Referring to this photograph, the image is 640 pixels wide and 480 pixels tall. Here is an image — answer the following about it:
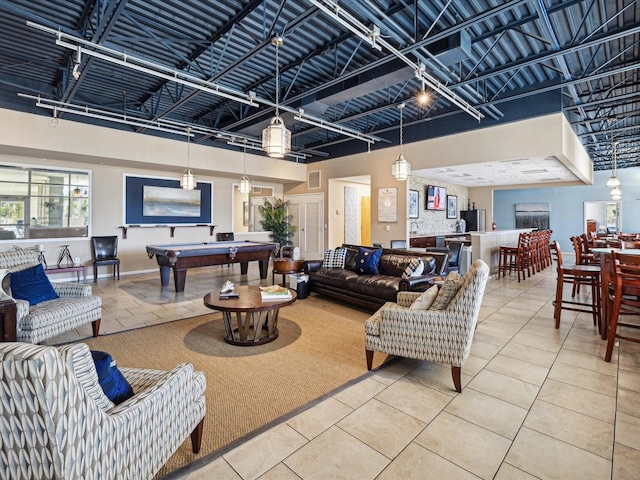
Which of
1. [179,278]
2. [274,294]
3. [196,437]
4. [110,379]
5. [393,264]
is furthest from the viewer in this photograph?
[179,278]

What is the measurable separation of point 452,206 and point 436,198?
4.69 feet

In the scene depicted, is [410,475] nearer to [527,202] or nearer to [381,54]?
[381,54]

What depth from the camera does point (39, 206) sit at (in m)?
6.96

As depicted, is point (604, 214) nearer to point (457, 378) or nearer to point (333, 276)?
point (333, 276)

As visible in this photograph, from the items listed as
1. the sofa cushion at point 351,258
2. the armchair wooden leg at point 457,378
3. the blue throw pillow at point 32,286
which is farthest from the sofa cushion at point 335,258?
the blue throw pillow at point 32,286

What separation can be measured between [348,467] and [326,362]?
1268mm

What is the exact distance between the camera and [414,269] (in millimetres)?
4281

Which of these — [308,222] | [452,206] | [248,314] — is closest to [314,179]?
[308,222]

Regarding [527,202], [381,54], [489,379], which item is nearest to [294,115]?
[381,54]

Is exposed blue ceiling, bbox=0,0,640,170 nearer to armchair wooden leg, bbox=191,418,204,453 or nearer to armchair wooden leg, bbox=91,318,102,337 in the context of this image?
armchair wooden leg, bbox=91,318,102,337

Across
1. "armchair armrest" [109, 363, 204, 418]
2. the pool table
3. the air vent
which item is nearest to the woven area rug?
"armchair armrest" [109, 363, 204, 418]

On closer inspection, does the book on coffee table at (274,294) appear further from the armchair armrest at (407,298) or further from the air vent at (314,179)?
the air vent at (314,179)

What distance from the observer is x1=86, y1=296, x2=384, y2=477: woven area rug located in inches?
85.7

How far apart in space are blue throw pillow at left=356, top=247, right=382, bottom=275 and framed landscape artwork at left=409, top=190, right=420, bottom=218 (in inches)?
154
